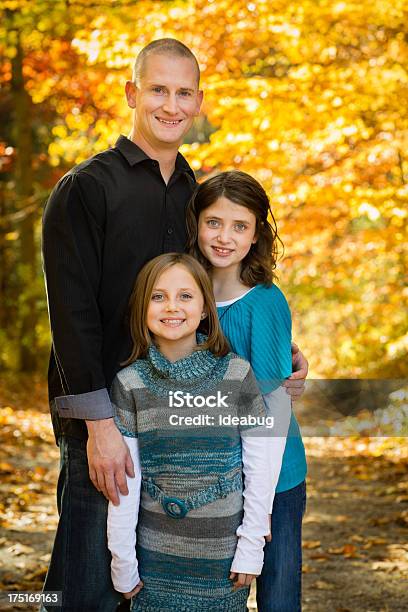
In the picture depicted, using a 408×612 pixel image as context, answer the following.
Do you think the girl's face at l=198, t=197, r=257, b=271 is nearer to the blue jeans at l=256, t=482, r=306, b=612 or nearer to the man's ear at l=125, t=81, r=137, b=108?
the man's ear at l=125, t=81, r=137, b=108

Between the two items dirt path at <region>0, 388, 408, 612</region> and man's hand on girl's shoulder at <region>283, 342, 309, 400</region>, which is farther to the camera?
dirt path at <region>0, 388, 408, 612</region>

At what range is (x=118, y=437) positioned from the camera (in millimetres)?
2439

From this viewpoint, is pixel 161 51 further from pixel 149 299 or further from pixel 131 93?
pixel 149 299

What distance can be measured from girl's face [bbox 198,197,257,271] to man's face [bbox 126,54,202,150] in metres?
0.28

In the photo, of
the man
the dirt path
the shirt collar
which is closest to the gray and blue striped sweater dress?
the man

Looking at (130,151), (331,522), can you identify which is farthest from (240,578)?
(331,522)

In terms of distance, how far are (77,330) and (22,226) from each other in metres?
9.71

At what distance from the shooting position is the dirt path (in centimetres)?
430

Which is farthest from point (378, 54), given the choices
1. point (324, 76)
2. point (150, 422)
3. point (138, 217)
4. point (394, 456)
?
point (150, 422)

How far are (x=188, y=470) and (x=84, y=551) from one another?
0.44 m

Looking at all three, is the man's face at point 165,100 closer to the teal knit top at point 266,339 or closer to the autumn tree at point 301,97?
the teal knit top at point 266,339

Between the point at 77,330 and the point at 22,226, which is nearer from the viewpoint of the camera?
the point at 77,330

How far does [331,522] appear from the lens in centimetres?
561

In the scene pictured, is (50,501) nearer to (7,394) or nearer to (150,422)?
(150,422)
